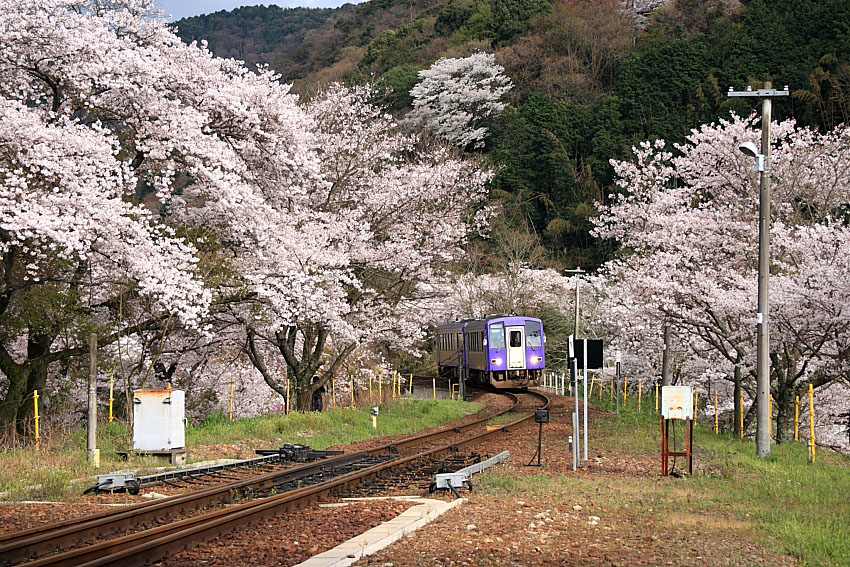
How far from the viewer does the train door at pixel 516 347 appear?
107 ft

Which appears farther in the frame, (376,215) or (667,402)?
(376,215)

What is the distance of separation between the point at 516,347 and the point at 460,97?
103 feet

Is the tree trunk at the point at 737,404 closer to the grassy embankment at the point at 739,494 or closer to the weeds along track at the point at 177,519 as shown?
the grassy embankment at the point at 739,494

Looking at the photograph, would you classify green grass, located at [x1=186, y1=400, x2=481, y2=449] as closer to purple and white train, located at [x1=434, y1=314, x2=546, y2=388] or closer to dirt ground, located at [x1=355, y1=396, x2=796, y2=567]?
dirt ground, located at [x1=355, y1=396, x2=796, y2=567]

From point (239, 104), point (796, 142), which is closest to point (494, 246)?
point (796, 142)

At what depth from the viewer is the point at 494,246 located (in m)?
52.2

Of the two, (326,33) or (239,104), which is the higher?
(326,33)

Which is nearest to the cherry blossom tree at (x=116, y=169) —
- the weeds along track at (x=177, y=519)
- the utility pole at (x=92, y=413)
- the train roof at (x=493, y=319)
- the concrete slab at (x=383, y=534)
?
the utility pole at (x=92, y=413)

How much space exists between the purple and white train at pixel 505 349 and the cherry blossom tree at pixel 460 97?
27430mm

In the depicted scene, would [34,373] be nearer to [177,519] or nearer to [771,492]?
[177,519]

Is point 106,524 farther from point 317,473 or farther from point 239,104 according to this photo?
point 239,104

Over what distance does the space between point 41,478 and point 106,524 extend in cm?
311

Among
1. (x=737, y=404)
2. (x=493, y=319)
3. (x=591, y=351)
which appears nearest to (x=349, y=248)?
(x=737, y=404)

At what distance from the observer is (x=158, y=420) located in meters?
12.9
